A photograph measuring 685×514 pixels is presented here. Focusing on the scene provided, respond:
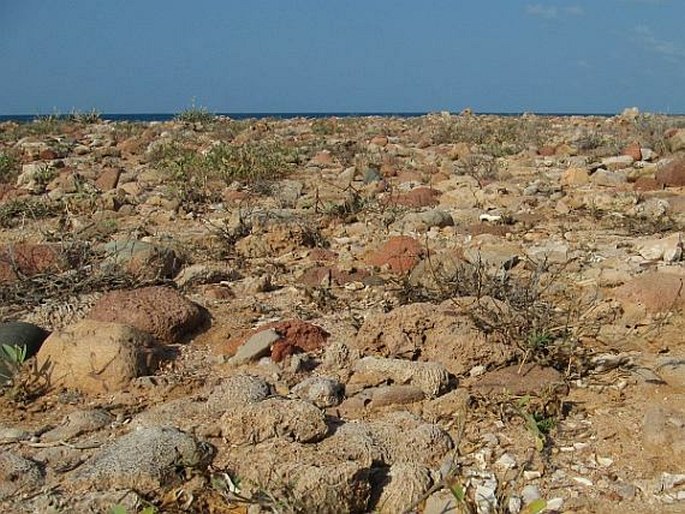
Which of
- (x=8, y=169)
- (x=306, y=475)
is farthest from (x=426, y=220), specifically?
(x=8, y=169)

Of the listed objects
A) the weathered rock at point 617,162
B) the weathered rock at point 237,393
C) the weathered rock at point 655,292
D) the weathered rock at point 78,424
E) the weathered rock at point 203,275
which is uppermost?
the weathered rock at point 617,162

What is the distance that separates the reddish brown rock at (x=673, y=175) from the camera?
5852 mm

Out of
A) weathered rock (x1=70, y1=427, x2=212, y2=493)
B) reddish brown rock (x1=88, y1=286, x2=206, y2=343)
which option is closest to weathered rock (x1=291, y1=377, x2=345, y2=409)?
weathered rock (x1=70, y1=427, x2=212, y2=493)

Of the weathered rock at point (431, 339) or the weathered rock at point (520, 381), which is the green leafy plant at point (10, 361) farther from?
the weathered rock at point (520, 381)

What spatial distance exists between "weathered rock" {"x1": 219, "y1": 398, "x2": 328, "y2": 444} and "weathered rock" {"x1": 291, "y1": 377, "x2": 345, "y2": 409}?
0.76 feet

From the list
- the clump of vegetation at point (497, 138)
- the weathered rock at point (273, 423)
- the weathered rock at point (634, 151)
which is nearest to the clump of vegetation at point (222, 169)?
the clump of vegetation at point (497, 138)

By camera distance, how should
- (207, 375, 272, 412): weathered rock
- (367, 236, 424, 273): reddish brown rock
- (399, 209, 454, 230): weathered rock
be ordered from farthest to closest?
(399, 209, 454, 230): weathered rock
(367, 236, 424, 273): reddish brown rock
(207, 375, 272, 412): weathered rock

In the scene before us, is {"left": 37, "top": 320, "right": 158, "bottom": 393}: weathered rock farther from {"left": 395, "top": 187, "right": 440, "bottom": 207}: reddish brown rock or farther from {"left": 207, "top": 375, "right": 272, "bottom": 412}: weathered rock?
{"left": 395, "top": 187, "right": 440, "bottom": 207}: reddish brown rock

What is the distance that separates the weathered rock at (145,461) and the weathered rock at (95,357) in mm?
489

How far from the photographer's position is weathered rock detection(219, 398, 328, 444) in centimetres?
210

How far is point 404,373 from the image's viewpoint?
2535mm

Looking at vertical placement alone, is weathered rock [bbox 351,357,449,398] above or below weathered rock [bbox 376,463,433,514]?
above

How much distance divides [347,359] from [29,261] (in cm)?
189

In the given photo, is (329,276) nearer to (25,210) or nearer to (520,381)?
(520,381)
